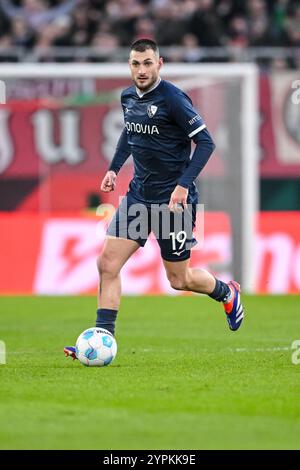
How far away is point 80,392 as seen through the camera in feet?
26.1

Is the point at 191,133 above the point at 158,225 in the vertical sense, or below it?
above

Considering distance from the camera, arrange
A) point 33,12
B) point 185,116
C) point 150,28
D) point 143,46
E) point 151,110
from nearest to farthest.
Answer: point 143,46
point 185,116
point 151,110
point 150,28
point 33,12

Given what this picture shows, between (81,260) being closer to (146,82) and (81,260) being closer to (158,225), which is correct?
(158,225)

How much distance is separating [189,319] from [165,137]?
5.03 meters

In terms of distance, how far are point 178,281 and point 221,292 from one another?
0.51 meters

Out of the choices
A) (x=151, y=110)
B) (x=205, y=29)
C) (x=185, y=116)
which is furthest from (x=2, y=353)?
(x=205, y=29)

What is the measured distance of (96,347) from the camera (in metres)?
9.24

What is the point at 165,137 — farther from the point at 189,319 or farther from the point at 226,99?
the point at 226,99

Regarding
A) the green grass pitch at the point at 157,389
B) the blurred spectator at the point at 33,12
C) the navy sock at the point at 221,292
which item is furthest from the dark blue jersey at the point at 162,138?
the blurred spectator at the point at 33,12

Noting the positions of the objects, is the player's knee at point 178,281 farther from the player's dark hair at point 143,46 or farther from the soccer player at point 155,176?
the player's dark hair at point 143,46

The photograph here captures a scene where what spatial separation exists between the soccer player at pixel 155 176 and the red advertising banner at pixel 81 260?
838 cm

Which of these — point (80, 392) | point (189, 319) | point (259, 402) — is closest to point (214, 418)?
point (259, 402)

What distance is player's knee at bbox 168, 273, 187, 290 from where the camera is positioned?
33.0ft

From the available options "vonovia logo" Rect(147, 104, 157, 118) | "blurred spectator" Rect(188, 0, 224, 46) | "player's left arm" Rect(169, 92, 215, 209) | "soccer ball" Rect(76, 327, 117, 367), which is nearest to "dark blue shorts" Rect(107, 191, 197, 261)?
"player's left arm" Rect(169, 92, 215, 209)
